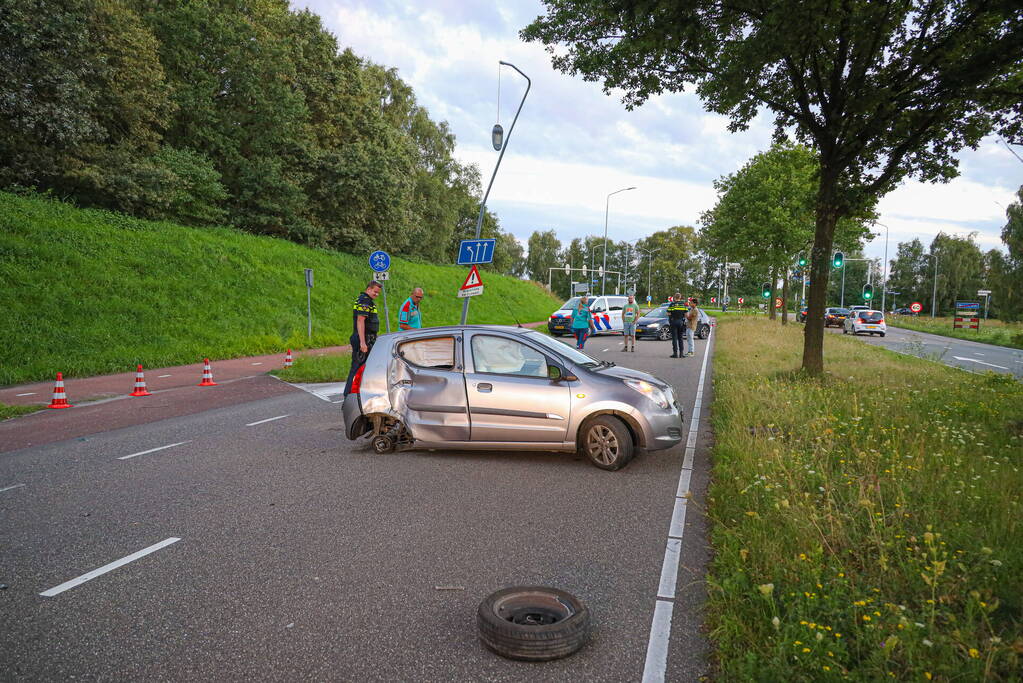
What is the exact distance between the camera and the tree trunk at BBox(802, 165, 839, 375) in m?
12.0

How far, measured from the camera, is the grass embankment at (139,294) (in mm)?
15664

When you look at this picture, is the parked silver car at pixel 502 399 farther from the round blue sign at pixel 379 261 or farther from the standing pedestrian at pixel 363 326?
the round blue sign at pixel 379 261

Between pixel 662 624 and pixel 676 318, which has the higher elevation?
pixel 676 318

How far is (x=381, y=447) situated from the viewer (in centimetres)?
741

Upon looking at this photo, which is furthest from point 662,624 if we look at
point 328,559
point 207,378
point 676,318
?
point 676,318

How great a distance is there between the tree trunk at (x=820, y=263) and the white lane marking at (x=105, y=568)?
11176 mm

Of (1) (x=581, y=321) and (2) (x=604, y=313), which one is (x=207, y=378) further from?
(2) (x=604, y=313)

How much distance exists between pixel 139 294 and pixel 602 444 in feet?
57.8

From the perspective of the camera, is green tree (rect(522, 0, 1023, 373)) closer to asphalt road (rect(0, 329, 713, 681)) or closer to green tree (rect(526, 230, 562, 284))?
asphalt road (rect(0, 329, 713, 681))

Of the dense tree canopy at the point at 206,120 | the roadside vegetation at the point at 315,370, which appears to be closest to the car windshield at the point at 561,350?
the roadside vegetation at the point at 315,370

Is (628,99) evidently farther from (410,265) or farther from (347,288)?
(410,265)

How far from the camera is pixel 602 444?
676cm

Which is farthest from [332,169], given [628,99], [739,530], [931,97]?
[739,530]

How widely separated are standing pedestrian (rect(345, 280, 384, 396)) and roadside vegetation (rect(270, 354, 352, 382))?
3.28 m
